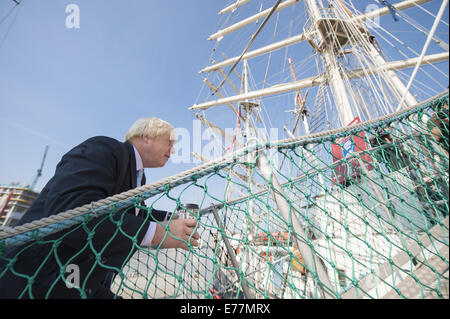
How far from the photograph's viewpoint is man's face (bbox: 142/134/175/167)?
4.26 feet

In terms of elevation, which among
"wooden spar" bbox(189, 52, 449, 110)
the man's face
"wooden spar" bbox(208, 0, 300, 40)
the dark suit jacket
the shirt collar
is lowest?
the dark suit jacket

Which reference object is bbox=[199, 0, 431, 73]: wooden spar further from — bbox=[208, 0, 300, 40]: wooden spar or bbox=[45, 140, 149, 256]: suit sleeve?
bbox=[45, 140, 149, 256]: suit sleeve

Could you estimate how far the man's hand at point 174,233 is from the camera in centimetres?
83

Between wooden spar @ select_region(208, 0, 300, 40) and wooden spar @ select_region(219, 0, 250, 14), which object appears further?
wooden spar @ select_region(219, 0, 250, 14)

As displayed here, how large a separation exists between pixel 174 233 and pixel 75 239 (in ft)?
1.20

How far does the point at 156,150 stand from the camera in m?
1.31

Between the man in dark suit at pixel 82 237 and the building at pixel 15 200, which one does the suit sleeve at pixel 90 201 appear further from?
the building at pixel 15 200

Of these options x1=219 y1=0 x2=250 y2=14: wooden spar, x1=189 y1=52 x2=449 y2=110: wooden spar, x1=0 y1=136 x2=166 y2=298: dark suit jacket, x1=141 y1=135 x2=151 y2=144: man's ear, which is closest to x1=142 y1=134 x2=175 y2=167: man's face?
x1=141 y1=135 x2=151 y2=144: man's ear

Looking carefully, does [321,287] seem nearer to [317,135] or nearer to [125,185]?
[317,135]

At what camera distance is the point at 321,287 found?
→ 75cm
